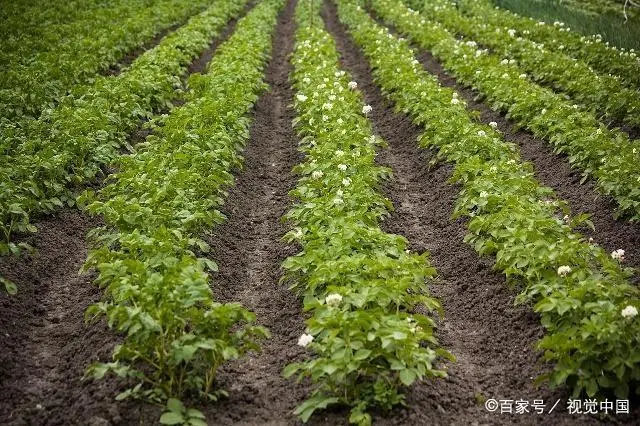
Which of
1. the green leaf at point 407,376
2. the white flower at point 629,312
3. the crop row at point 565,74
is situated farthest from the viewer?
the crop row at point 565,74

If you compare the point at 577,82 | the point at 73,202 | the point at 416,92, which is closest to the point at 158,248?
the point at 73,202

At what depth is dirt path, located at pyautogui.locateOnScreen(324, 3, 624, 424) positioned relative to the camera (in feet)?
13.3

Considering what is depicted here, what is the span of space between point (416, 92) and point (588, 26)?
8626 mm

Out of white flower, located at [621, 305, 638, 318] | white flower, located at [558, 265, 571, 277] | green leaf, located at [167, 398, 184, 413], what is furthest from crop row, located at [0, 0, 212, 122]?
white flower, located at [621, 305, 638, 318]

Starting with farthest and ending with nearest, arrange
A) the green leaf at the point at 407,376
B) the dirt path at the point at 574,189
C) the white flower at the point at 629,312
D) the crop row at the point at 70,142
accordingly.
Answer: the dirt path at the point at 574,189
the crop row at the point at 70,142
the white flower at the point at 629,312
the green leaf at the point at 407,376

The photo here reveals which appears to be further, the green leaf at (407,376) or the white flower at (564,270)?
the white flower at (564,270)

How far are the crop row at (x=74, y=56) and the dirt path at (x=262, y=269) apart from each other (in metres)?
3.65

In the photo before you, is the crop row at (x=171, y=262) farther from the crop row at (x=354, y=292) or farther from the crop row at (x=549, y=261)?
the crop row at (x=549, y=261)

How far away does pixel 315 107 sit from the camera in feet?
31.1

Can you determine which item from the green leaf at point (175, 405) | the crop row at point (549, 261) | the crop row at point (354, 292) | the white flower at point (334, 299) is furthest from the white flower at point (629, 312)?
the green leaf at point (175, 405)

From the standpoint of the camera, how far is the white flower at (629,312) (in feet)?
12.3

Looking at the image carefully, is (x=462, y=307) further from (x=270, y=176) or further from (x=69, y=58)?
(x=69, y=58)

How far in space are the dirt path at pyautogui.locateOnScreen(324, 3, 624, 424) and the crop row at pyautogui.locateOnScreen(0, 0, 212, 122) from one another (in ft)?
19.3

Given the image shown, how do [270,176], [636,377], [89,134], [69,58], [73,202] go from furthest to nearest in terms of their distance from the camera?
[69,58] → [270,176] → [89,134] → [73,202] → [636,377]
